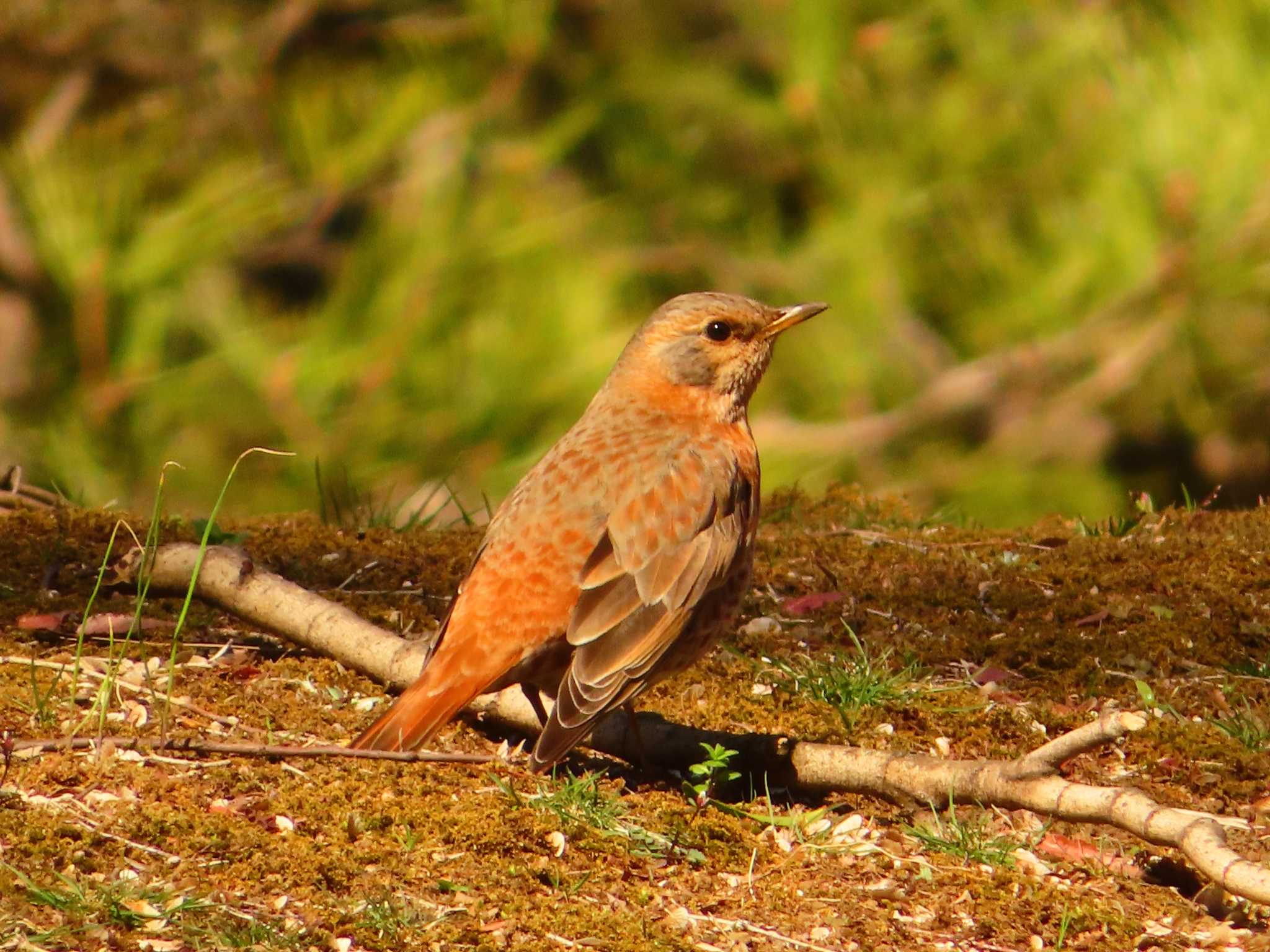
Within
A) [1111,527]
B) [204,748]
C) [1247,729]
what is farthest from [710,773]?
[1111,527]

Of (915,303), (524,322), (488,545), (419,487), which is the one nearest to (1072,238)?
(915,303)

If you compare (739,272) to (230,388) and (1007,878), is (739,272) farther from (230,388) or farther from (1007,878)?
(1007,878)

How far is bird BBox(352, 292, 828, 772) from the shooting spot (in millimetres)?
3512

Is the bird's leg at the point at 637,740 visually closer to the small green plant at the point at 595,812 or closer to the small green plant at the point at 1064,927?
the small green plant at the point at 595,812

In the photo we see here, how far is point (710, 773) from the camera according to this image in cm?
344

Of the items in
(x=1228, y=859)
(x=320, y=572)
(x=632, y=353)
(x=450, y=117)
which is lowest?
(x=320, y=572)

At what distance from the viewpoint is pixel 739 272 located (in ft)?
21.5

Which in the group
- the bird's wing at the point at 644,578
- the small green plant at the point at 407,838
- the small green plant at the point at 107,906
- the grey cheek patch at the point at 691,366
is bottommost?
the small green plant at the point at 407,838

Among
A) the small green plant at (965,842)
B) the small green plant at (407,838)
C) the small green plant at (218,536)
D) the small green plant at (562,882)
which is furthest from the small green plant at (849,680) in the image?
the small green plant at (218,536)

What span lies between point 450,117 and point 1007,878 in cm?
388

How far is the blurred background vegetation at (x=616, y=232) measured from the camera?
16.8ft

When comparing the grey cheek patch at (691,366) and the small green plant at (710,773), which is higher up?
the grey cheek patch at (691,366)

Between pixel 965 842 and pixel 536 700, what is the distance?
3.38 feet

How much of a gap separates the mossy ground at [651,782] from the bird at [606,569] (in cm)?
18
